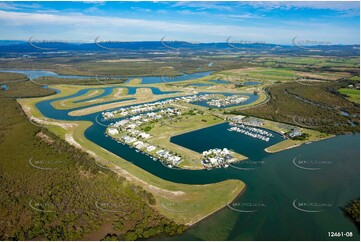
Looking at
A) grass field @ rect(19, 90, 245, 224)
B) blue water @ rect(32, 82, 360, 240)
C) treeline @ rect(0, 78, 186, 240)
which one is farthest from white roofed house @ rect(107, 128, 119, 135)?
grass field @ rect(19, 90, 245, 224)

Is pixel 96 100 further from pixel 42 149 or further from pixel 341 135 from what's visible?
pixel 341 135

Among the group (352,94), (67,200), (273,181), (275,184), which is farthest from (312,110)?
(67,200)

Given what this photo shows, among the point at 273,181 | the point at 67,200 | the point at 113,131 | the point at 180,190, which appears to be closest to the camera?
the point at 67,200

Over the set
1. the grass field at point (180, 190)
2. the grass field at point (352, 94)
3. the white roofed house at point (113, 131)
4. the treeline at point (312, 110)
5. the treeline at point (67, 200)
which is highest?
the grass field at point (352, 94)

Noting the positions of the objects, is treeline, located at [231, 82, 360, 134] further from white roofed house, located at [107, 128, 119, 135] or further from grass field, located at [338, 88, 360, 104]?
white roofed house, located at [107, 128, 119, 135]

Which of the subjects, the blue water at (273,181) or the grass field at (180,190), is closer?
the blue water at (273,181)

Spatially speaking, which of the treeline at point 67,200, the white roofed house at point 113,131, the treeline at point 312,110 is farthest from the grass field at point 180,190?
the treeline at point 312,110

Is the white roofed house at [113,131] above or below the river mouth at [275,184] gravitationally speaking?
above

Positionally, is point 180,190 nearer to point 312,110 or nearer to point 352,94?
point 312,110

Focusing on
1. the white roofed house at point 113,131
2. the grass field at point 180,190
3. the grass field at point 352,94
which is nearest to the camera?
the grass field at point 180,190

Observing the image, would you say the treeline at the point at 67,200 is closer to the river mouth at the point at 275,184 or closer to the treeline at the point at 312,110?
the river mouth at the point at 275,184
